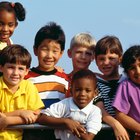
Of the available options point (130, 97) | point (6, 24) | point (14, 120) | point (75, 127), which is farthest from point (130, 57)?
point (6, 24)

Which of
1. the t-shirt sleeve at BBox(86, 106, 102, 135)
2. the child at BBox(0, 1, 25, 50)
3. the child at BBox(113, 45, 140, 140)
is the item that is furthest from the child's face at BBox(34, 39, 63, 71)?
the t-shirt sleeve at BBox(86, 106, 102, 135)

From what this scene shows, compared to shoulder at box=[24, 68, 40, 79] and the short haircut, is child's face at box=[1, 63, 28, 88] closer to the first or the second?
shoulder at box=[24, 68, 40, 79]

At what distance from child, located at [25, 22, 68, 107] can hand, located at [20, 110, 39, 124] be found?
0.73 metres

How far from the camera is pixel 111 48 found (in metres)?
7.52

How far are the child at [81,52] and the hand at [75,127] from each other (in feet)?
5.00

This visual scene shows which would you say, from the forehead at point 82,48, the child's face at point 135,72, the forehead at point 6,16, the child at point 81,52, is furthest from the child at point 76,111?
the forehead at point 6,16

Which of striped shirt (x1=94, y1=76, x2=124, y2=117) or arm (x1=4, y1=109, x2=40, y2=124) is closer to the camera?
arm (x1=4, y1=109, x2=40, y2=124)

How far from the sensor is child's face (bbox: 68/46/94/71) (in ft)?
25.6

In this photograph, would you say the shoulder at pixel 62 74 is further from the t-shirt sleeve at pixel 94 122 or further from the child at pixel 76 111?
the t-shirt sleeve at pixel 94 122

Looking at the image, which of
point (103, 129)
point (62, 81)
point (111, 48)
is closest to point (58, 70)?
point (62, 81)

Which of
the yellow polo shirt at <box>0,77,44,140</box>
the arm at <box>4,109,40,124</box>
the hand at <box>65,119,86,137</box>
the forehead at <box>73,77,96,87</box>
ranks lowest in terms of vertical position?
the hand at <box>65,119,86,137</box>

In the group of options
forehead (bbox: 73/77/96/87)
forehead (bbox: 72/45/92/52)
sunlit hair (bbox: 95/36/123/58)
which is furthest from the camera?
forehead (bbox: 72/45/92/52)

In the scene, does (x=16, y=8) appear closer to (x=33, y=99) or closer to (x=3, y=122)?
(x=33, y=99)

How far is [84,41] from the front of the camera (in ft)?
26.2
